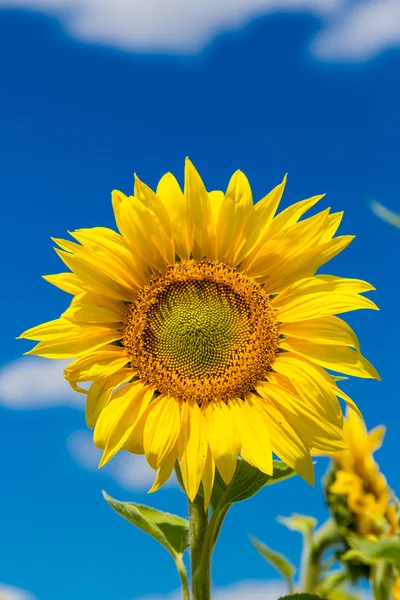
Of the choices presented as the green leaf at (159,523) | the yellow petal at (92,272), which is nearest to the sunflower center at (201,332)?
the yellow petal at (92,272)

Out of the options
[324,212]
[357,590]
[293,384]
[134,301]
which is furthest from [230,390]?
[357,590]

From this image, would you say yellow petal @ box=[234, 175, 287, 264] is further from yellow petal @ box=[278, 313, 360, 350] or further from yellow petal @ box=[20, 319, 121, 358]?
yellow petal @ box=[20, 319, 121, 358]

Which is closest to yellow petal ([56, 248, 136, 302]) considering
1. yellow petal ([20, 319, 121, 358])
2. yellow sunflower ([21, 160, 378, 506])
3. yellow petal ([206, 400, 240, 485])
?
yellow sunflower ([21, 160, 378, 506])

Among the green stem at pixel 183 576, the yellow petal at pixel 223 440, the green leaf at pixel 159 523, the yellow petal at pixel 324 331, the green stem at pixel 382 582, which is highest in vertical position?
the yellow petal at pixel 324 331

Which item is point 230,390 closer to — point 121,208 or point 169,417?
point 169,417

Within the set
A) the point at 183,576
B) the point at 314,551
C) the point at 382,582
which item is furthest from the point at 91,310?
the point at 314,551

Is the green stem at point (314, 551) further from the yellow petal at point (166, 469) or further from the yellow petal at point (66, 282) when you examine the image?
the yellow petal at point (66, 282)
